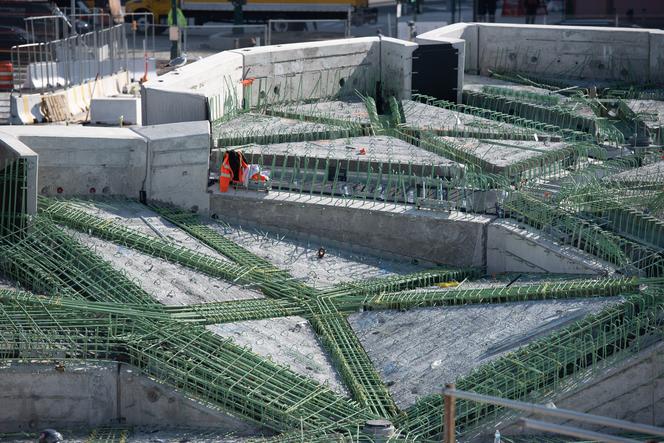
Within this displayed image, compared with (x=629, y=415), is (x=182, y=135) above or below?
above

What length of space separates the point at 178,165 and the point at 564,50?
11.7 metres

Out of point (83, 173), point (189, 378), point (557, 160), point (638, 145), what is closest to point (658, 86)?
point (638, 145)

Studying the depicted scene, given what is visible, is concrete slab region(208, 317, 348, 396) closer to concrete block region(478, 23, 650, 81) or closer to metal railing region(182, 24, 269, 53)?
concrete block region(478, 23, 650, 81)

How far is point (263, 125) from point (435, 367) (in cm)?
906

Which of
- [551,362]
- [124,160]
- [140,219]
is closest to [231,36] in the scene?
[124,160]

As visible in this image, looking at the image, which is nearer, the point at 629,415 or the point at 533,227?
the point at 629,415

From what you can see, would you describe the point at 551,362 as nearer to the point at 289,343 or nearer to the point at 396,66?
the point at 289,343

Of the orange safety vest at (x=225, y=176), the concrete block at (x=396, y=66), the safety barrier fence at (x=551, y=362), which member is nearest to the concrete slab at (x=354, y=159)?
the orange safety vest at (x=225, y=176)

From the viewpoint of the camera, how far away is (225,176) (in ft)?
68.0

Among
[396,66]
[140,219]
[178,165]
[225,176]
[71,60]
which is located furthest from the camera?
[71,60]

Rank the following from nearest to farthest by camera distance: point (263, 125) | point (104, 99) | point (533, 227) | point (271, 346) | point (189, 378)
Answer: point (189, 378)
point (271, 346)
point (533, 227)
point (263, 125)
point (104, 99)

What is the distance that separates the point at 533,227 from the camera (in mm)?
19375

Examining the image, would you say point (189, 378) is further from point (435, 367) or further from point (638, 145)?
point (638, 145)

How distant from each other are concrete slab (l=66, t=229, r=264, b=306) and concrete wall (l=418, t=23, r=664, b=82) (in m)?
11.3
